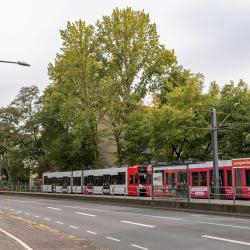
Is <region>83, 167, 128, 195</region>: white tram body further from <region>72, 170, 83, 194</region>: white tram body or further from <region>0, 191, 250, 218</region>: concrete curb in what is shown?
<region>0, 191, 250, 218</region>: concrete curb

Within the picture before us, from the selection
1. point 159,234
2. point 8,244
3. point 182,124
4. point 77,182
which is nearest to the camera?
point 8,244

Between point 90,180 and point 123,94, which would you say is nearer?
point 90,180

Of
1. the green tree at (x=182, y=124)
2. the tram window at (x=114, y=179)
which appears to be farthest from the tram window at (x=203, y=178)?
the tram window at (x=114, y=179)

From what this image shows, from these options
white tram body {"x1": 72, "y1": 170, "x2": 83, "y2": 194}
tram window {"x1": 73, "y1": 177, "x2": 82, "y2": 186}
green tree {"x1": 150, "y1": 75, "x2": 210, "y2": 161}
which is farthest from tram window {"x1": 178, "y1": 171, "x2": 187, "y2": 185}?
tram window {"x1": 73, "y1": 177, "x2": 82, "y2": 186}

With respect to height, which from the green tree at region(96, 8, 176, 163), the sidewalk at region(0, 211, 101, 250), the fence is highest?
the green tree at region(96, 8, 176, 163)

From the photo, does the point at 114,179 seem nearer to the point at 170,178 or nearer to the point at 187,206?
the point at 170,178

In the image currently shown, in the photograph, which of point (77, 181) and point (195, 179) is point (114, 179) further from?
point (195, 179)

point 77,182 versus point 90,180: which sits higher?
point 90,180

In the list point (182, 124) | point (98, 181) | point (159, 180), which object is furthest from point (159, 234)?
point (98, 181)

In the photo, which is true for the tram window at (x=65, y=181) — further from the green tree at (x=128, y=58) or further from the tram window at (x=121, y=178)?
the tram window at (x=121, y=178)

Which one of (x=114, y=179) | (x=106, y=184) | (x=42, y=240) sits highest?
(x=114, y=179)

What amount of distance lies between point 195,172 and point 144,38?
27.4m

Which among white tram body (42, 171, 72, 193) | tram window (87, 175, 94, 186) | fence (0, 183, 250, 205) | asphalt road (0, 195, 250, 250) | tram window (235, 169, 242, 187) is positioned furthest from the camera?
white tram body (42, 171, 72, 193)

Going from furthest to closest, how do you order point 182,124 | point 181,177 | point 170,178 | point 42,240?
point 182,124
point 170,178
point 181,177
point 42,240
